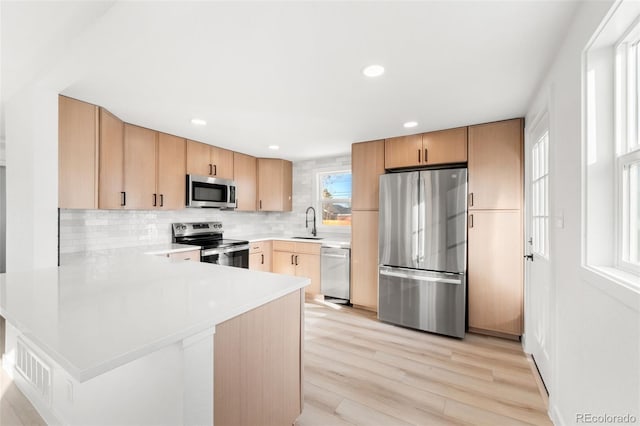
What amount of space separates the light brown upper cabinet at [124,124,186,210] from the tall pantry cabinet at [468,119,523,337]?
338 centimetres

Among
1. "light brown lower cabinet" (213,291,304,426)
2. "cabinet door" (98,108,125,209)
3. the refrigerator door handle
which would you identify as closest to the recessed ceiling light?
"light brown lower cabinet" (213,291,304,426)

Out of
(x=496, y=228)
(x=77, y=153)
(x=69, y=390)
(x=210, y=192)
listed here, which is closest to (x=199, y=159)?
(x=210, y=192)

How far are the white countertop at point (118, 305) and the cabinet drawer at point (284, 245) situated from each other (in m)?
2.49

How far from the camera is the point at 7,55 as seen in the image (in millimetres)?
1691

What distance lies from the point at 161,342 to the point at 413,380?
197cm

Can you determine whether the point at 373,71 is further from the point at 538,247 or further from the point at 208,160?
the point at 208,160

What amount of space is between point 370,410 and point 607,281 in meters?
1.48

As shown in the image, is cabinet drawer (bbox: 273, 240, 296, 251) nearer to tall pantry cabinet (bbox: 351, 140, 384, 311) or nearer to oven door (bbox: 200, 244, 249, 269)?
oven door (bbox: 200, 244, 249, 269)

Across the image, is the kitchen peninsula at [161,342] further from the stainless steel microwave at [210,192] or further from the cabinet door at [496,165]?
the cabinet door at [496,165]

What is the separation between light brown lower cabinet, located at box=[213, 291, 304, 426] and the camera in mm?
1096

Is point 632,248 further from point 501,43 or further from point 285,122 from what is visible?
point 285,122

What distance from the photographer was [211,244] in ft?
11.6

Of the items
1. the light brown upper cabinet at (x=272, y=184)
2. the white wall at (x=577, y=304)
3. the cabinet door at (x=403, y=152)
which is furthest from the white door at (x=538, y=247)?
the light brown upper cabinet at (x=272, y=184)

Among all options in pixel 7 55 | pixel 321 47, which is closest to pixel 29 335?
pixel 321 47
